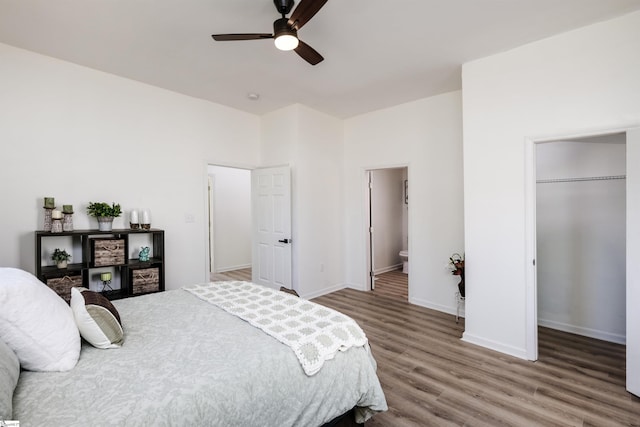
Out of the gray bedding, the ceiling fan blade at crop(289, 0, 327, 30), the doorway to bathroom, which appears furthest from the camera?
the doorway to bathroom

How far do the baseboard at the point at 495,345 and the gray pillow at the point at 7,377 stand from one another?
341cm

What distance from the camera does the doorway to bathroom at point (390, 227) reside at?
6027 mm

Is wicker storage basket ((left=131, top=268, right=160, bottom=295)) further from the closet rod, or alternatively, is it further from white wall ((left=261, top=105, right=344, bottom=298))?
the closet rod

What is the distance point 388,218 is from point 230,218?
3.46 metres

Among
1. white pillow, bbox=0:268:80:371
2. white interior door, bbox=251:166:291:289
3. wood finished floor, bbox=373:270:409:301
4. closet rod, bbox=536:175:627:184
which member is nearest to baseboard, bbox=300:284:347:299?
white interior door, bbox=251:166:291:289

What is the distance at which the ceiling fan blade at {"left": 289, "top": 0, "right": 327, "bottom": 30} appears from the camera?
5.92 feet

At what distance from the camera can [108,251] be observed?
123 inches

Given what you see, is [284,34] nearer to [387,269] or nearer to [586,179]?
[586,179]

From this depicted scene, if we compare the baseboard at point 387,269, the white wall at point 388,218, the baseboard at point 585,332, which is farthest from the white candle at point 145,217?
the baseboard at point 585,332

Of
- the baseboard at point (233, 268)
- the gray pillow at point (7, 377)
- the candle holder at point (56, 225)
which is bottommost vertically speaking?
the baseboard at point (233, 268)

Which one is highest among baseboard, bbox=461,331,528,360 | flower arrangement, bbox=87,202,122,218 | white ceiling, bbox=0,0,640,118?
white ceiling, bbox=0,0,640,118

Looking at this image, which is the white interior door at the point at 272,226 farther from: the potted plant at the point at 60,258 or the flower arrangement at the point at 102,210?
the potted plant at the point at 60,258

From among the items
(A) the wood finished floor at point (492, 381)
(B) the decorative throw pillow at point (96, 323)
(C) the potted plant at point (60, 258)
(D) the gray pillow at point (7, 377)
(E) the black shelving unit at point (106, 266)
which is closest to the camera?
(D) the gray pillow at point (7, 377)

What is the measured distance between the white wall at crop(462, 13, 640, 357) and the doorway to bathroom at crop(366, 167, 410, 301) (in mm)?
2511
